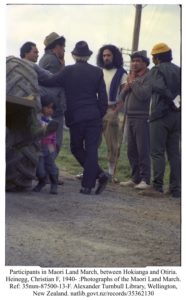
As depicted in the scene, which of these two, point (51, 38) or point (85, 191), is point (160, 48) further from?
point (85, 191)

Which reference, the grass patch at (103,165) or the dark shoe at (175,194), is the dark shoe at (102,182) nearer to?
the dark shoe at (175,194)

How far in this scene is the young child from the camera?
7.92 m

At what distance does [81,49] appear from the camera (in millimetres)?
8234

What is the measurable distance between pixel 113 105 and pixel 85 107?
1226 millimetres

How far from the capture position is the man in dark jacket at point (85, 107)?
27.1 feet

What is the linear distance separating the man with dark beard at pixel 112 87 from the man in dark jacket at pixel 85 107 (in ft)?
2.55

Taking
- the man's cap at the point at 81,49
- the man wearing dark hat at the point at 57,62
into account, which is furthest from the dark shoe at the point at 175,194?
the man's cap at the point at 81,49

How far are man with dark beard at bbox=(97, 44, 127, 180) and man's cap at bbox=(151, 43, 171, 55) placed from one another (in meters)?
0.64

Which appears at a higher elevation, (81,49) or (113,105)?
(81,49)

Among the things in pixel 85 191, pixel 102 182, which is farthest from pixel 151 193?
pixel 85 191

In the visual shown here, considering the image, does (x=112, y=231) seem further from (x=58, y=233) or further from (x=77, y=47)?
(x=77, y=47)
